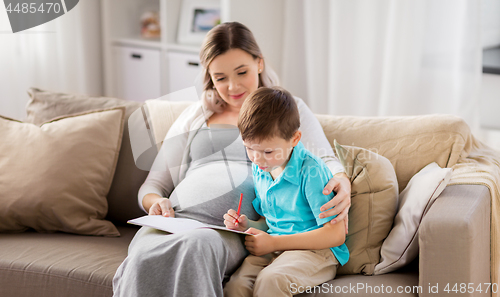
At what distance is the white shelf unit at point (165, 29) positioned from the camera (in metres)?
2.72

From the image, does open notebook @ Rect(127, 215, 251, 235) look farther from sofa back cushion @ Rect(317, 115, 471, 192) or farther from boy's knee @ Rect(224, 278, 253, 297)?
sofa back cushion @ Rect(317, 115, 471, 192)

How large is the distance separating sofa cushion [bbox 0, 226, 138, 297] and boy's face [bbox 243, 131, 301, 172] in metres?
0.54

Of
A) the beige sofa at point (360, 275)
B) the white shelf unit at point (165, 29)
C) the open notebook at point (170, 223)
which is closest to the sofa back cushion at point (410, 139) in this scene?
the beige sofa at point (360, 275)

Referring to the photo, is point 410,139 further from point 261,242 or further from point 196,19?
point 196,19

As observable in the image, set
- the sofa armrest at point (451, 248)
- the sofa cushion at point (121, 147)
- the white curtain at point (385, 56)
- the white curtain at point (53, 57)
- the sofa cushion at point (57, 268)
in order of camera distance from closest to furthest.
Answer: the sofa armrest at point (451, 248)
the sofa cushion at point (57, 268)
the sofa cushion at point (121, 147)
the white curtain at point (385, 56)
the white curtain at point (53, 57)

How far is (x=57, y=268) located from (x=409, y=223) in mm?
999

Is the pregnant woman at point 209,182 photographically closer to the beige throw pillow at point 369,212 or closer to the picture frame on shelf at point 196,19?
the beige throw pillow at point 369,212

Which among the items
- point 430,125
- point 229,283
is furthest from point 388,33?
point 229,283

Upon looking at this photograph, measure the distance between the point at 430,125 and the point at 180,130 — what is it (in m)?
0.83

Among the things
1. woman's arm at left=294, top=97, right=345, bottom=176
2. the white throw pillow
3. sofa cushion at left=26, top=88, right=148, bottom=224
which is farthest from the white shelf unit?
the white throw pillow

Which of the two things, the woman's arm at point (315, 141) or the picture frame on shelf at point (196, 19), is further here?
the picture frame on shelf at point (196, 19)

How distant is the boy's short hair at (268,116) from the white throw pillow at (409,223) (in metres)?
0.38

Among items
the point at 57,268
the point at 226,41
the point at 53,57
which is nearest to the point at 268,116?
the point at 226,41

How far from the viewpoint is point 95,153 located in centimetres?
162
